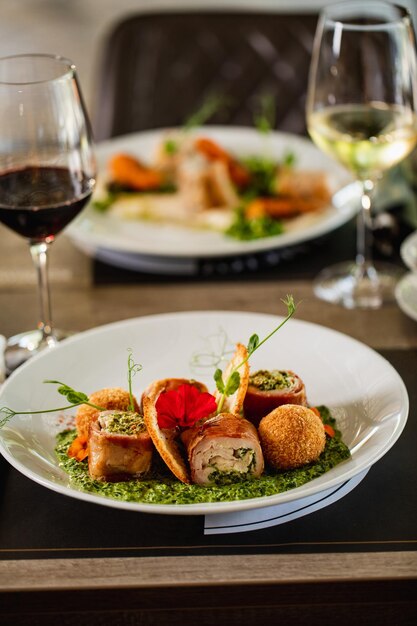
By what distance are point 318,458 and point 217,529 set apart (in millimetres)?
141

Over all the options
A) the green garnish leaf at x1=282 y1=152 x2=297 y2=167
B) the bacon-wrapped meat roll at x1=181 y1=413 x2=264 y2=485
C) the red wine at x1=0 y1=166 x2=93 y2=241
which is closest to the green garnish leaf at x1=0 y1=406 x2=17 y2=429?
the bacon-wrapped meat roll at x1=181 y1=413 x2=264 y2=485

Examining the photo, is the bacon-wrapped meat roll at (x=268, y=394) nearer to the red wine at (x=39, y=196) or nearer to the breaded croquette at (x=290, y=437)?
the breaded croquette at (x=290, y=437)

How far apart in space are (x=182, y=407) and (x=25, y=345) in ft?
1.73

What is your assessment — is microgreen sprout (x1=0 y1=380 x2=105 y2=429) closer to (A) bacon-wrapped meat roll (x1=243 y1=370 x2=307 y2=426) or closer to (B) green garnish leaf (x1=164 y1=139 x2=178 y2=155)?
(A) bacon-wrapped meat roll (x1=243 y1=370 x2=307 y2=426)

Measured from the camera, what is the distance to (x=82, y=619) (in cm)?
88

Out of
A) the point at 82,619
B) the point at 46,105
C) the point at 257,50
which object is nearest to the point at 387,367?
the point at 82,619

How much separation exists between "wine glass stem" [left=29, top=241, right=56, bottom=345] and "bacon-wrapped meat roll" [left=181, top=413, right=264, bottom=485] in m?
0.53

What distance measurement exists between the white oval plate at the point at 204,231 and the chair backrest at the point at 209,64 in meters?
0.84

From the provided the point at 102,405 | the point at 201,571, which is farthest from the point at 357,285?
the point at 201,571

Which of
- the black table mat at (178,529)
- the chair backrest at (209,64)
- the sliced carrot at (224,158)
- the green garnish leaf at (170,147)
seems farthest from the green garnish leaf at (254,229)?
the chair backrest at (209,64)

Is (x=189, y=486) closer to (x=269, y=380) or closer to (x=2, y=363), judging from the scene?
(x=269, y=380)

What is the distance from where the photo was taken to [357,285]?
1.58 m

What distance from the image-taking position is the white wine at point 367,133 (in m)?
1.51

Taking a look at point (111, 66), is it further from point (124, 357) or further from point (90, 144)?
point (124, 357)
